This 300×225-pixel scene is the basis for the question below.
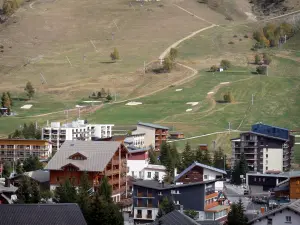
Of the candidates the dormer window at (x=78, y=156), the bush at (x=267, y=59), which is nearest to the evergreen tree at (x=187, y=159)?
the dormer window at (x=78, y=156)

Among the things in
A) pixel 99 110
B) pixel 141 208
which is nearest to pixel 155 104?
pixel 99 110

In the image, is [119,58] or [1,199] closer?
[1,199]

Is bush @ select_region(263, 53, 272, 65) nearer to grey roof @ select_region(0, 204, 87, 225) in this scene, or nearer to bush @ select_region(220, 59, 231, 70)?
bush @ select_region(220, 59, 231, 70)

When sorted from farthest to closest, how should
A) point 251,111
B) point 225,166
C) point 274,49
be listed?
point 274,49 → point 251,111 → point 225,166

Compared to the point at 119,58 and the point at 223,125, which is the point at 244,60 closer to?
the point at 119,58

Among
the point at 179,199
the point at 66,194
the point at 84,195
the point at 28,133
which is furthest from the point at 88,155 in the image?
the point at 28,133

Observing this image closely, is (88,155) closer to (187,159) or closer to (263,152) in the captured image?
(187,159)
